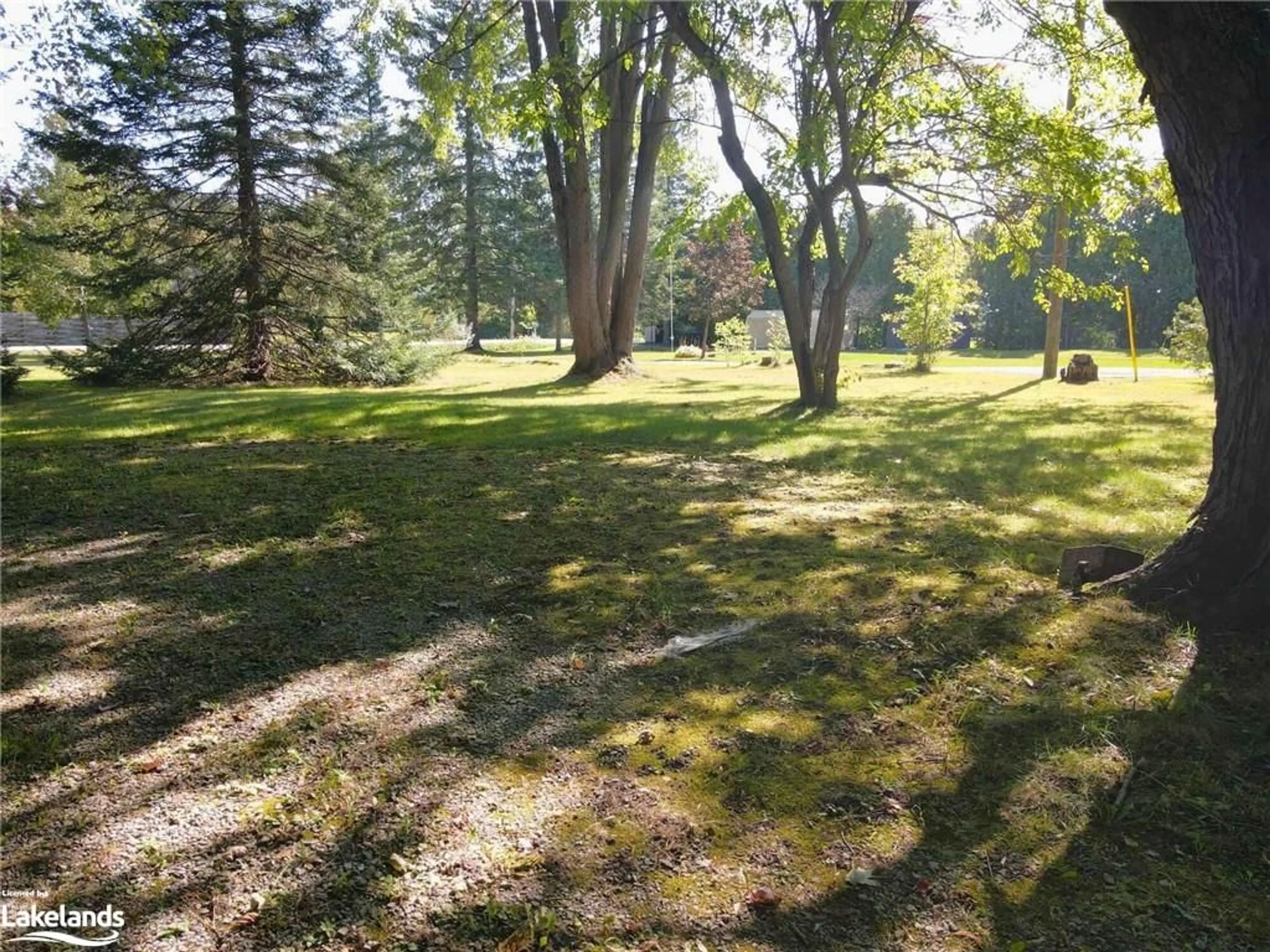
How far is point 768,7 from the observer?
995cm

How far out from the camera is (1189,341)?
1780 cm

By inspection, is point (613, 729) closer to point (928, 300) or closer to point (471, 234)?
point (928, 300)

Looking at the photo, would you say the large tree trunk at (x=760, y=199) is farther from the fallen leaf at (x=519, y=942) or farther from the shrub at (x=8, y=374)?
the shrub at (x=8, y=374)

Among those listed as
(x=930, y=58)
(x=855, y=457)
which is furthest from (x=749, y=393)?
(x=855, y=457)

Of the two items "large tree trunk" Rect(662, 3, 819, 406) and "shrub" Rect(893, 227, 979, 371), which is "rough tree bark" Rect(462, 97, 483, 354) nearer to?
"shrub" Rect(893, 227, 979, 371)

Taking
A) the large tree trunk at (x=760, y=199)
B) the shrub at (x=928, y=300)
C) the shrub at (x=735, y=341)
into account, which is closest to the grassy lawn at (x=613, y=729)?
the large tree trunk at (x=760, y=199)

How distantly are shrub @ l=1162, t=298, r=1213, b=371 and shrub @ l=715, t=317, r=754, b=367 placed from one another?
13.9 metres

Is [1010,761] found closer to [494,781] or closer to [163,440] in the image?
[494,781]

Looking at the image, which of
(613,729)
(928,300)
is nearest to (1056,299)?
(928,300)

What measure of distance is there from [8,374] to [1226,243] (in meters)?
15.6

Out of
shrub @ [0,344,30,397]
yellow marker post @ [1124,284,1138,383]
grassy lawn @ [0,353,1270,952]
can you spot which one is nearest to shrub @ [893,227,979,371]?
yellow marker post @ [1124,284,1138,383]

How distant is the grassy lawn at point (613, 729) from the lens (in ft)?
5.92

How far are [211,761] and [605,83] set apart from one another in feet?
55.2

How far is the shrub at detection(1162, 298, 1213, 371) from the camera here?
56.9 ft
